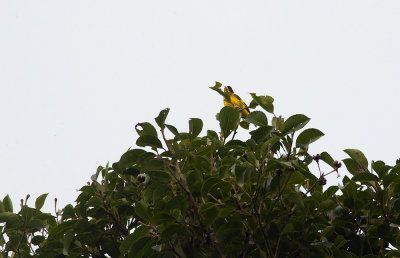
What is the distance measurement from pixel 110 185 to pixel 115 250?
392mm

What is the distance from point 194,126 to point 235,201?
Result: 0.42 metres

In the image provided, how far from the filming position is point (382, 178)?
2938 mm

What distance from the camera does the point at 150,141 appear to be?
266 centimetres

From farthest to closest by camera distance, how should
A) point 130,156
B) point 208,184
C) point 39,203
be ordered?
1. point 39,203
2. point 130,156
3. point 208,184

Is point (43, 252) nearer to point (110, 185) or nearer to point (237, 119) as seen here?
point (110, 185)

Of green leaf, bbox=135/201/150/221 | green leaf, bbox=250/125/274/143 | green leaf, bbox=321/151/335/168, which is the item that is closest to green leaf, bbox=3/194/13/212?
green leaf, bbox=135/201/150/221

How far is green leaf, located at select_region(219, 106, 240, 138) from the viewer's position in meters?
2.85

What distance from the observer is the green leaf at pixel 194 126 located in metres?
2.76

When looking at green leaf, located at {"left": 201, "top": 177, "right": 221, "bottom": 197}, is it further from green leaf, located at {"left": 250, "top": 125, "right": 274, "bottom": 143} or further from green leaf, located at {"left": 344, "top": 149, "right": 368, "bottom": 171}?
green leaf, located at {"left": 344, "top": 149, "right": 368, "bottom": 171}

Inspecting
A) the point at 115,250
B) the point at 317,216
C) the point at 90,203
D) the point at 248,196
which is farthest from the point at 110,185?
the point at 317,216

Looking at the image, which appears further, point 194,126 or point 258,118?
point 258,118

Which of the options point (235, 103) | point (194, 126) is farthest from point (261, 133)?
point (235, 103)

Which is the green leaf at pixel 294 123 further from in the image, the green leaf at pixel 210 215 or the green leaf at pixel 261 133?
the green leaf at pixel 210 215

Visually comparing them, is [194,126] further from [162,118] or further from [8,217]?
[8,217]
